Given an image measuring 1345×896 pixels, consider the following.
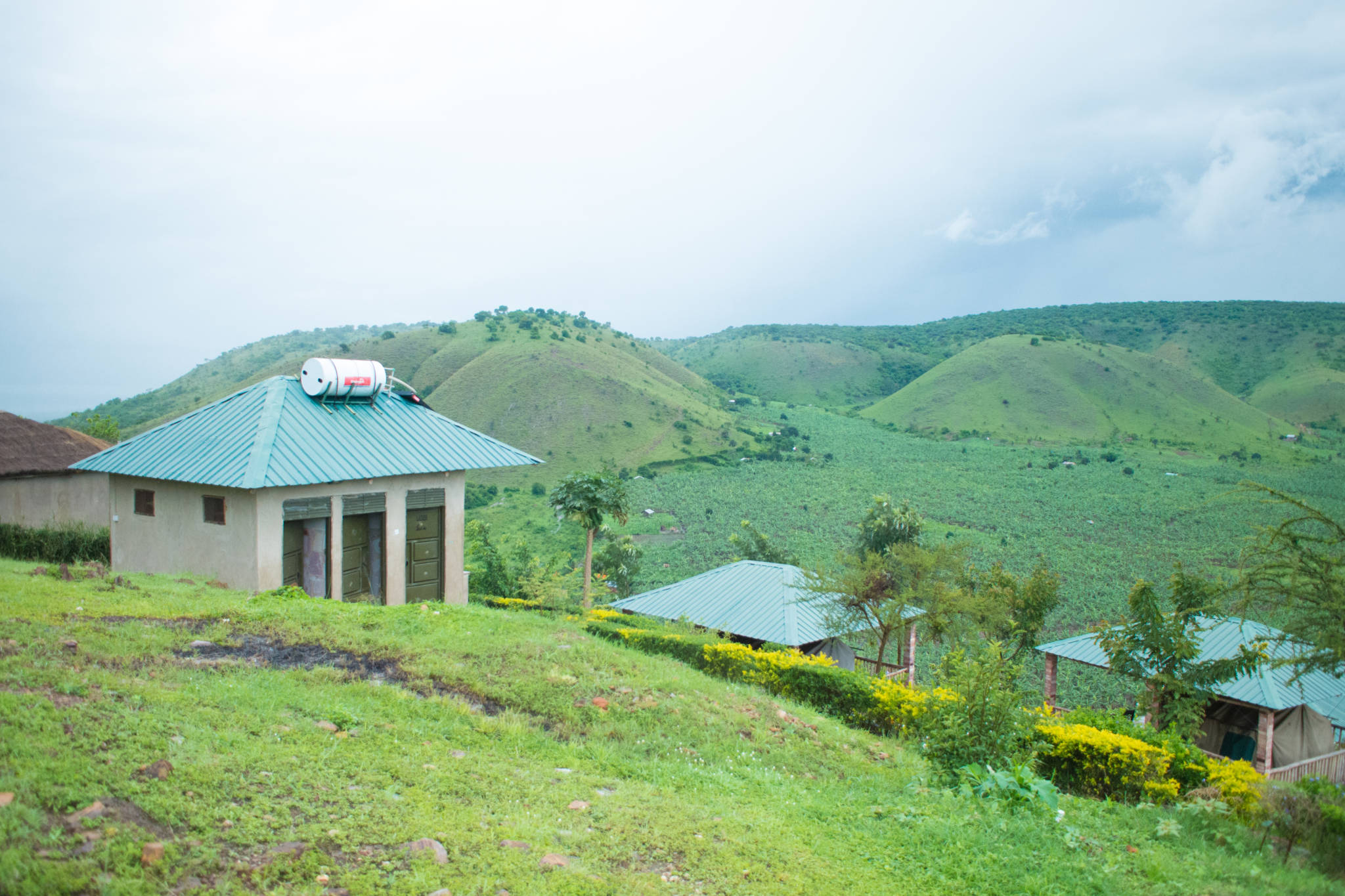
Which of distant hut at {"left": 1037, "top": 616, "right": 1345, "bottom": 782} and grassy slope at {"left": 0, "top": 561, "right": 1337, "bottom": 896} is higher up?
grassy slope at {"left": 0, "top": 561, "right": 1337, "bottom": 896}

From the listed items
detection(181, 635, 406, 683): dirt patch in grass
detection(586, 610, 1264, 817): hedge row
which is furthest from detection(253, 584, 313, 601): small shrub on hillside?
detection(586, 610, 1264, 817): hedge row

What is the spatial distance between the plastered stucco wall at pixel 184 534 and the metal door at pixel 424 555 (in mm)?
3744

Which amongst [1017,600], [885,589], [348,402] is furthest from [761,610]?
[348,402]

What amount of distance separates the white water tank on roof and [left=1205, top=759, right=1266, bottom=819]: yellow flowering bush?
57.6 ft

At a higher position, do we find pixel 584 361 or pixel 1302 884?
pixel 584 361

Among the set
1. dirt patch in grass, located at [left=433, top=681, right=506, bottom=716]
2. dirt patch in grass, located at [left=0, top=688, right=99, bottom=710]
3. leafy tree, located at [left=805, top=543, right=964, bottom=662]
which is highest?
dirt patch in grass, located at [left=0, top=688, right=99, bottom=710]

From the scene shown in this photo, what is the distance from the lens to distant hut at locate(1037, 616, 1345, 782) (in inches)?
730

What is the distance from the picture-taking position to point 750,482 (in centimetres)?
7819

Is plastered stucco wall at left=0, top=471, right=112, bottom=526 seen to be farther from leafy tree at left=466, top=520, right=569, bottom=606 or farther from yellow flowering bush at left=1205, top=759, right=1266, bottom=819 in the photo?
yellow flowering bush at left=1205, top=759, right=1266, bottom=819

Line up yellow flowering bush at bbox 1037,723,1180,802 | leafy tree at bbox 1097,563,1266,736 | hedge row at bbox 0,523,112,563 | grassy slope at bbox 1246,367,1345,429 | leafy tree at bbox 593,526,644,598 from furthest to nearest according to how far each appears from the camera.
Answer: grassy slope at bbox 1246,367,1345,429
leafy tree at bbox 593,526,644,598
hedge row at bbox 0,523,112,563
leafy tree at bbox 1097,563,1266,736
yellow flowering bush at bbox 1037,723,1180,802

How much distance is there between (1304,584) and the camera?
9688mm

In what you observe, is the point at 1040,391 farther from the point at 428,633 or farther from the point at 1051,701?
the point at 428,633

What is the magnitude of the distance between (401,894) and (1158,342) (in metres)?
177

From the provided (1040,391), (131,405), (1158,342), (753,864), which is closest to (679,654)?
(753,864)
